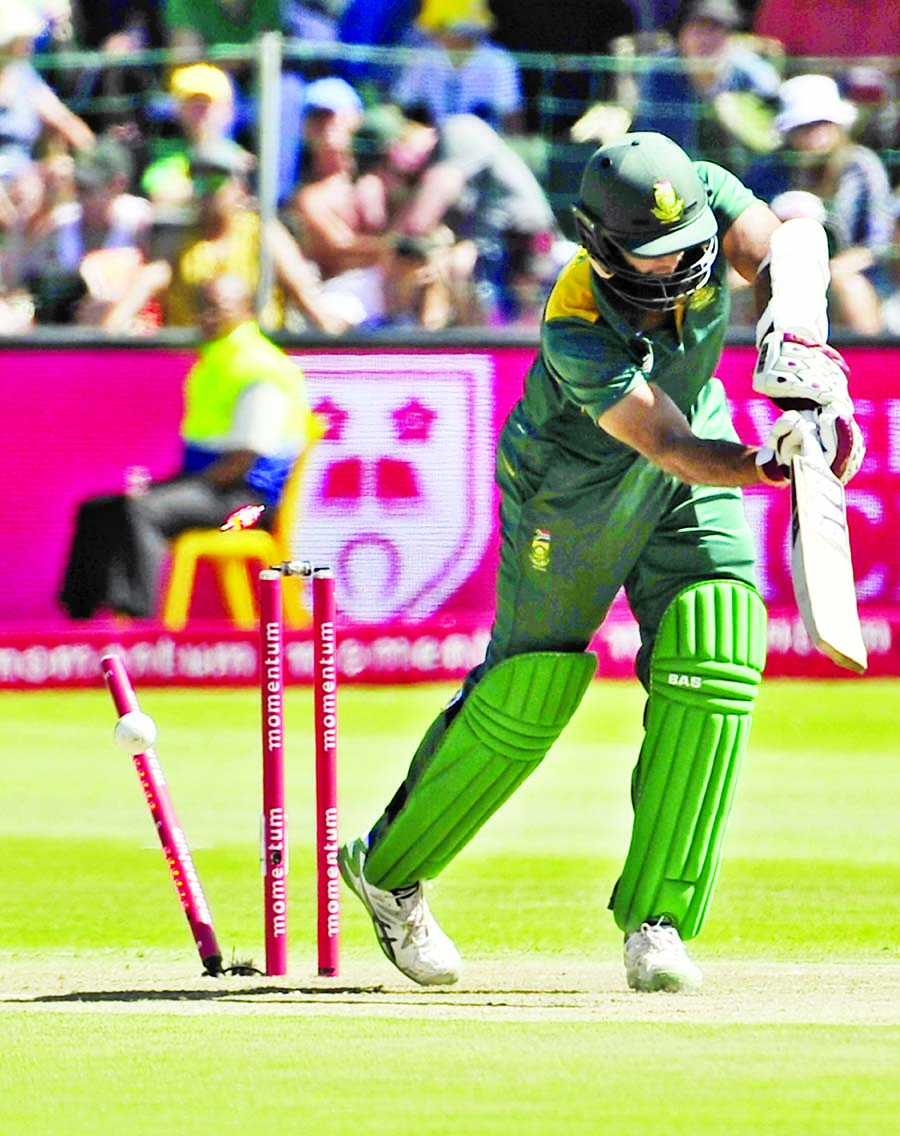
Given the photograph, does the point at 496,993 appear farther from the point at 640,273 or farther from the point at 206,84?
the point at 206,84

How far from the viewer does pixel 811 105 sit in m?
12.3

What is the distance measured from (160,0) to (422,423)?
11.0 ft

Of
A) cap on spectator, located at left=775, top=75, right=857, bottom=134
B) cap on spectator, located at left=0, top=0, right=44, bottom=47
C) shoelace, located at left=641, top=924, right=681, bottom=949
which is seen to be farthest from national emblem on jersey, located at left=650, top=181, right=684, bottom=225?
cap on spectator, located at left=0, top=0, right=44, bottom=47

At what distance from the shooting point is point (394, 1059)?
4805 millimetres

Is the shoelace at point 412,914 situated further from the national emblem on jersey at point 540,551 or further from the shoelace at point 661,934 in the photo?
the national emblem on jersey at point 540,551

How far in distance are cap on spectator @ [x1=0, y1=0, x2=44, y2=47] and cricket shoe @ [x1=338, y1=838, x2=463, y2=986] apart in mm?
8020

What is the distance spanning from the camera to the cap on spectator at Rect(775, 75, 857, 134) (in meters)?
12.3

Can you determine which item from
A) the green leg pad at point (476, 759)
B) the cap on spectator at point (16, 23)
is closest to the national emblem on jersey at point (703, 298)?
the green leg pad at point (476, 759)

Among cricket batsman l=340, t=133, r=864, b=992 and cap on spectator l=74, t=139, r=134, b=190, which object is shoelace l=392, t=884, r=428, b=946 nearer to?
cricket batsman l=340, t=133, r=864, b=992

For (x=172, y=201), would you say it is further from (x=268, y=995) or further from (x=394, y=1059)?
(x=394, y=1059)

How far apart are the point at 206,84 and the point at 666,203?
750 centimetres

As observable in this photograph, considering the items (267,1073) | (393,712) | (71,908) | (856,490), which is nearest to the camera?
(267,1073)

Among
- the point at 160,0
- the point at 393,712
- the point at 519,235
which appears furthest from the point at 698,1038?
the point at 160,0

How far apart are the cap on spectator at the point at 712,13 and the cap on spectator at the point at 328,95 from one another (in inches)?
76.0
